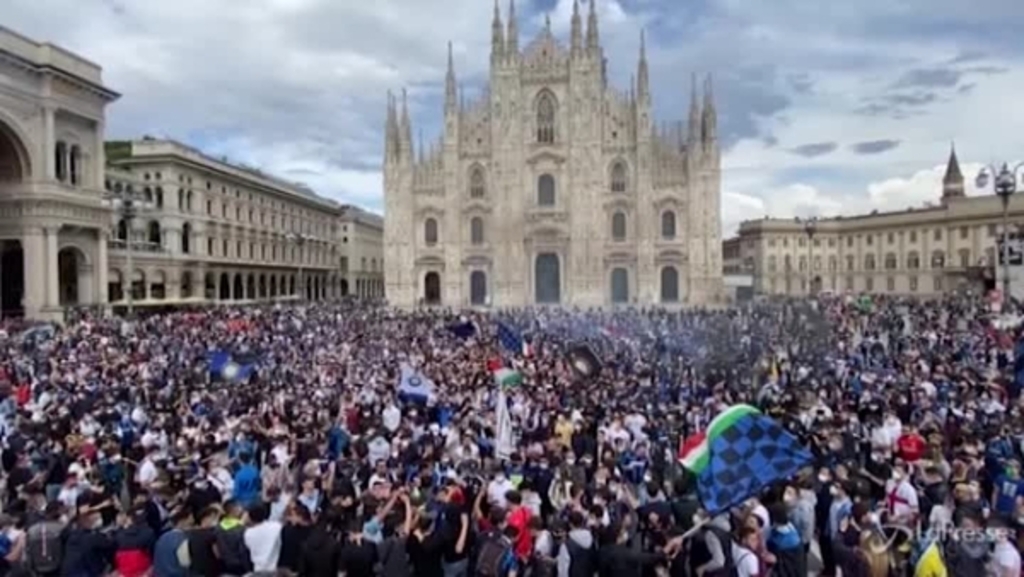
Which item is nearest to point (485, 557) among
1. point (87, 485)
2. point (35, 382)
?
point (87, 485)

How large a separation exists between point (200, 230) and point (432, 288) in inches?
689

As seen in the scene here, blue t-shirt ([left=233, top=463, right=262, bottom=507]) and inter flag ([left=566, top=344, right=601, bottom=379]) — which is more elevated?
inter flag ([left=566, top=344, right=601, bottom=379])

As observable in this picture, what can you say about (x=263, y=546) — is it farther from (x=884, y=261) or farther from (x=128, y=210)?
(x=884, y=261)

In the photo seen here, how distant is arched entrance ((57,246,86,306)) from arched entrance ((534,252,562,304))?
103 ft

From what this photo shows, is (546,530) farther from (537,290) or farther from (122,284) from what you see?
(537,290)

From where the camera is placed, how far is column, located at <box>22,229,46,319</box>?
3781cm

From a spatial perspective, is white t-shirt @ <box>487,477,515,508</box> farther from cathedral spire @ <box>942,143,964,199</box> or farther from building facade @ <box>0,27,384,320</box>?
cathedral spire @ <box>942,143,964,199</box>

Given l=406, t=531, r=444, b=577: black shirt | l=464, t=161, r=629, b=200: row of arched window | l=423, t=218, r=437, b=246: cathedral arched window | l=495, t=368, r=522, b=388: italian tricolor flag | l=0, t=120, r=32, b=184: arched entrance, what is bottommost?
l=406, t=531, r=444, b=577: black shirt

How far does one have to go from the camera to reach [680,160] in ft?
197

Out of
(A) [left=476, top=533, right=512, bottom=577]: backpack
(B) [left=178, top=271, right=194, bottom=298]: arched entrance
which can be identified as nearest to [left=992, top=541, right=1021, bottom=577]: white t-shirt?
(A) [left=476, top=533, right=512, bottom=577]: backpack

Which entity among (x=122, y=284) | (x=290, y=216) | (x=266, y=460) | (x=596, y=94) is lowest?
(x=266, y=460)

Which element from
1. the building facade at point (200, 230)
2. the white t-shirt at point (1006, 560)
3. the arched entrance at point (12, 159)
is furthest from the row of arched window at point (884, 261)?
the white t-shirt at point (1006, 560)

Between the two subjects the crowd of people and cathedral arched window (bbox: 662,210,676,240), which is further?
cathedral arched window (bbox: 662,210,676,240)

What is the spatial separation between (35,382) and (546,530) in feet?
52.2
